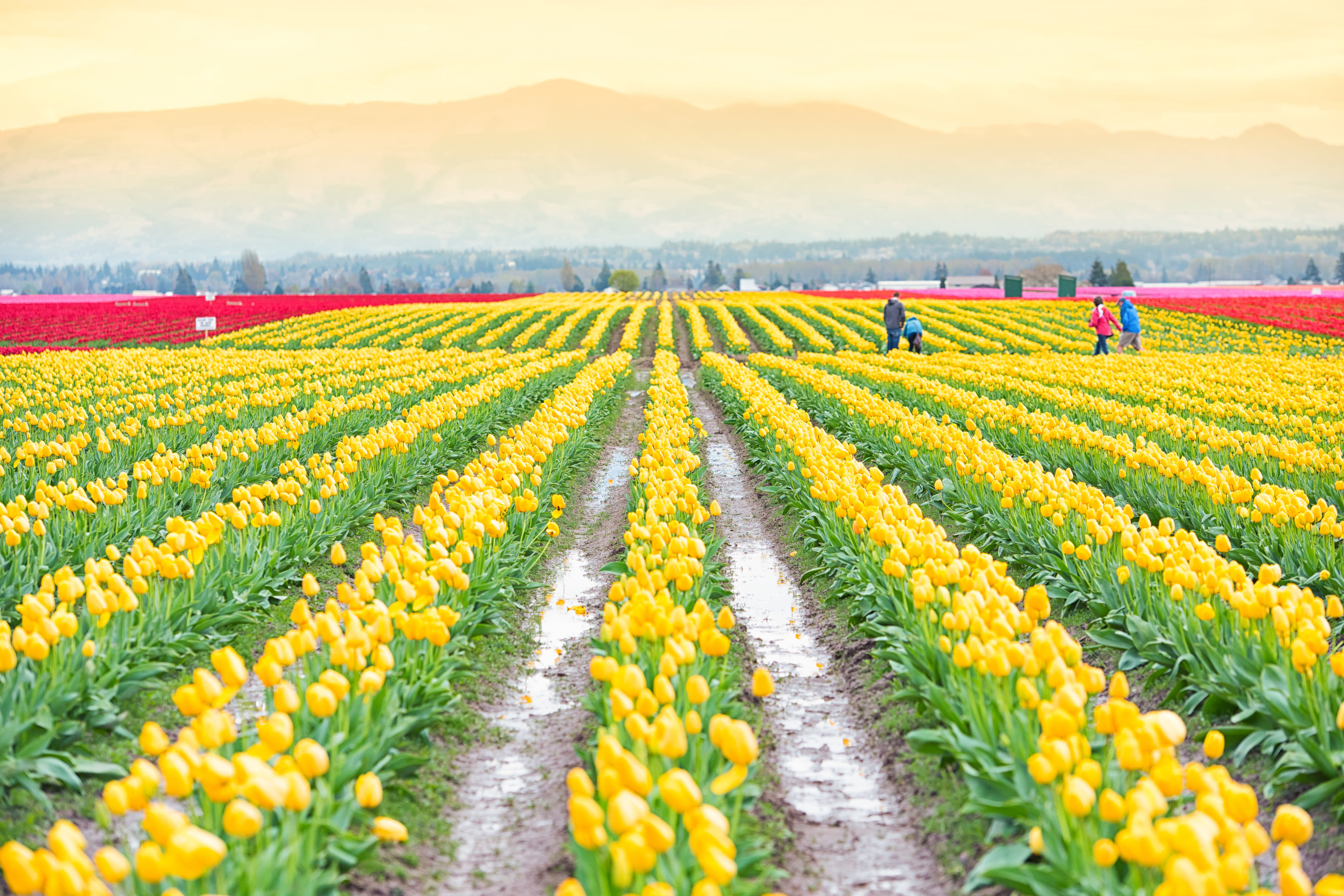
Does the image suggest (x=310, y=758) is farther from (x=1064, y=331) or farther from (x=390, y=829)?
(x=1064, y=331)

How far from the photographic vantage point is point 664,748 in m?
3.71

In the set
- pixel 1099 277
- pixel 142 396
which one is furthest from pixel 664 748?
pixel 1099 277

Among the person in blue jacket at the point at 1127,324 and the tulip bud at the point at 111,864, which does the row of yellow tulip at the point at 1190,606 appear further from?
the person in blue jacket at the point at 1127,324

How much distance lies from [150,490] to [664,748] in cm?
680

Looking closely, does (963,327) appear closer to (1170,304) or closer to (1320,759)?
(1170,304)

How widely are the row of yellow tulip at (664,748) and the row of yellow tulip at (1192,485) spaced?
3.80 metres

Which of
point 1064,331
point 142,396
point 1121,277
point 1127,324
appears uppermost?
point 1121,277

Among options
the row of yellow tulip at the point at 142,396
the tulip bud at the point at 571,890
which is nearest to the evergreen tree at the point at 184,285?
the row of yellow tulip at the point at 142,396

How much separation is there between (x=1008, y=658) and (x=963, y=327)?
39.0 metres

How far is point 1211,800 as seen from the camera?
3062 mm

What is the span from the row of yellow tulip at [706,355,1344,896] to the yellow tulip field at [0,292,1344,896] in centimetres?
2

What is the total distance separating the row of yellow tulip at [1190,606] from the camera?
15.4ft

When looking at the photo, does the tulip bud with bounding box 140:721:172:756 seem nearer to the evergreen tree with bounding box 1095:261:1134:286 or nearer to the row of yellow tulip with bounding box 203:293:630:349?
the row of yellow tulip with bounding box 203:293:630:349

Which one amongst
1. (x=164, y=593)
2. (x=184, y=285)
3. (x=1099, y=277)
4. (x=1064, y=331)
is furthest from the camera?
(x=184, y=285)
